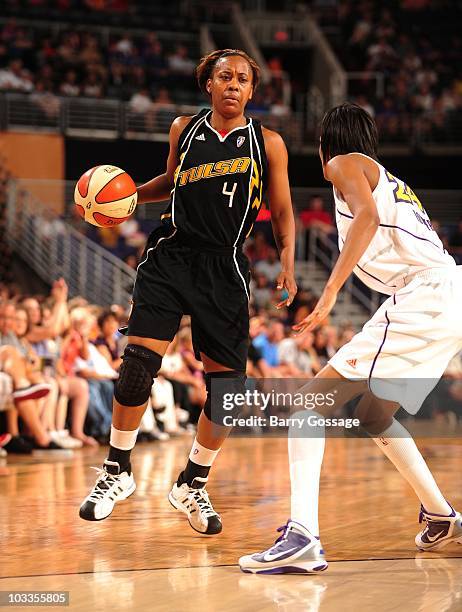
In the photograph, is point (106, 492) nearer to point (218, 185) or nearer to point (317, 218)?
point (218, 185)

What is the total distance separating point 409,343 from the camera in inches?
165

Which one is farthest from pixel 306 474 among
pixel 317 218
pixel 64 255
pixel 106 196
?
pixel 317 218

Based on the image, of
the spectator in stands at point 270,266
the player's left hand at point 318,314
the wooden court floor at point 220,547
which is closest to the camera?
the wooden court floor at point 220,547

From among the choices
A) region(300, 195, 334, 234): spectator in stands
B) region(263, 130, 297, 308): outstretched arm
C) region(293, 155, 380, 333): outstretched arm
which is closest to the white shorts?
region(293, 155, 380, 333): outstretched arm

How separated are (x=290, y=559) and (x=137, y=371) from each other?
3.69 ft

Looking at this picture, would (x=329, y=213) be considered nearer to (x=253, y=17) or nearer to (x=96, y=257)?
(x=96, y=257)

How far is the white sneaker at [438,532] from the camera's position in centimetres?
456

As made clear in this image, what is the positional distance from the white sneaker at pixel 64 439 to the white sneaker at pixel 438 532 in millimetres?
4688

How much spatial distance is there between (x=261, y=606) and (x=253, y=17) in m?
20.0

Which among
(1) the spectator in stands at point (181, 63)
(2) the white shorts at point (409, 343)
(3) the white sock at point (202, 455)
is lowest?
(3) the white sock at point (202, 455)

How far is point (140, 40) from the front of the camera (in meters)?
20.0

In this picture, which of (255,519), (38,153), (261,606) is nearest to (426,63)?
(38,153)

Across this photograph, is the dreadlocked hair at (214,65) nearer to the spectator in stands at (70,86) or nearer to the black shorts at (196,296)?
the black shorts at (196,296)

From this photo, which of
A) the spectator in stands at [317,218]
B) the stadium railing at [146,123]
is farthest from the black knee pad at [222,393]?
the spectator in stands at [317,218]
